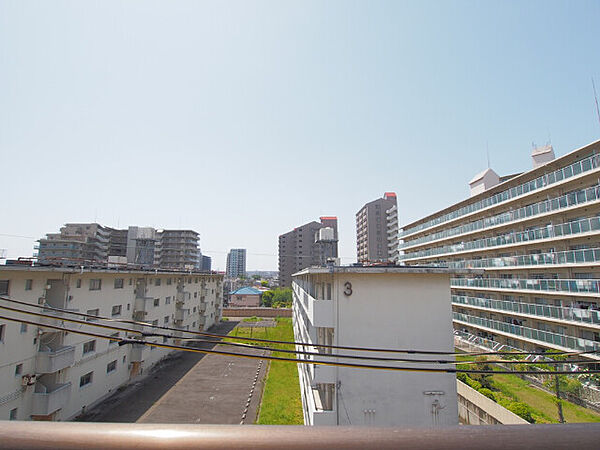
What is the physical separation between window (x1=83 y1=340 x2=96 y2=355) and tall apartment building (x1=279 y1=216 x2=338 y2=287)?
59601 mm

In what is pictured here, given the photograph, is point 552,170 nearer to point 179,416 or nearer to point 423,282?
point 423,282

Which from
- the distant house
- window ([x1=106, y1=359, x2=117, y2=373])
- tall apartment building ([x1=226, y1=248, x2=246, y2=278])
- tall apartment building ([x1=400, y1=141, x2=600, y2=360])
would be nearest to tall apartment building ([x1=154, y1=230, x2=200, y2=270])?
the distant house

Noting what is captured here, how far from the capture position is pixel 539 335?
18031 millimetres

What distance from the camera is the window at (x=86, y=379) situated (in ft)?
50.9

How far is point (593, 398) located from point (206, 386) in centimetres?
1957

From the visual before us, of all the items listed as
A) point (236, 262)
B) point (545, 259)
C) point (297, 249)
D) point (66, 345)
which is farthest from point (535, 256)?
point (236, 262)

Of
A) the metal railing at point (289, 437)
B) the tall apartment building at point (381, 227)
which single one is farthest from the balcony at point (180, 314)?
the tall apartment building at point (381, 227)

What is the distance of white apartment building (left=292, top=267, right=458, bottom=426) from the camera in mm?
10070

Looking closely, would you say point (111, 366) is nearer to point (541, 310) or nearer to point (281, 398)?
point (281, 398)

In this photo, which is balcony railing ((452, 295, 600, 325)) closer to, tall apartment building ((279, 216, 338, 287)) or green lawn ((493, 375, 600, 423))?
green lawn ((493, 375, 600, 423))

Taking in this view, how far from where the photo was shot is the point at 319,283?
14398 mm

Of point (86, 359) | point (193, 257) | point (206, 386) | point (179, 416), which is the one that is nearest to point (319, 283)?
point (179, 416)

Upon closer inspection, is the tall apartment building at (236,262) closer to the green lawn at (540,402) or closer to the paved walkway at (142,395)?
the paved walkway at (142,395)

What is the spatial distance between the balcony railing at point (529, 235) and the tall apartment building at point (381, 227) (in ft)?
110
